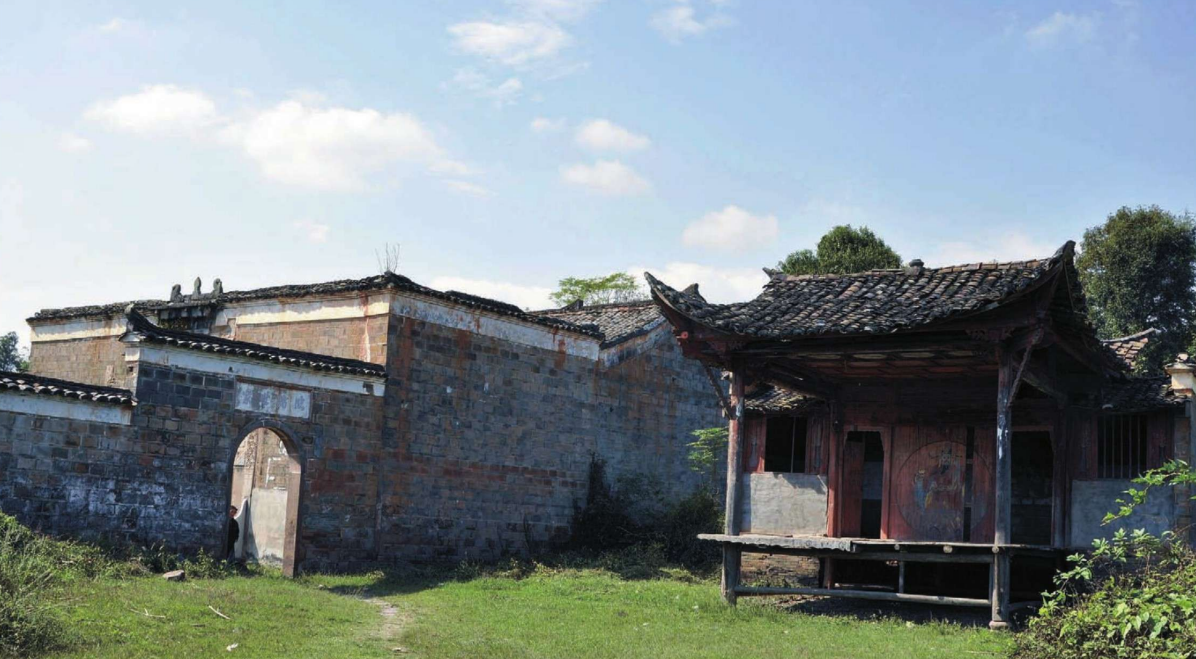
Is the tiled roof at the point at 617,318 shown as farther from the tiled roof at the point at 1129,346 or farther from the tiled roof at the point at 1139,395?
the tiled roof at the point at 1139,395

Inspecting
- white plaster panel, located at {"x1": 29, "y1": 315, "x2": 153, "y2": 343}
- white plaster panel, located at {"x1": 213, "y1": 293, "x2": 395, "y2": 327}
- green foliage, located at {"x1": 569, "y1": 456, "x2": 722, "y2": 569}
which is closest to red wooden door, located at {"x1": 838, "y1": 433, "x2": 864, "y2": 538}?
green foliage, located at {"x1": 569, "y1": 456, "x2": 722, "y2": 569}

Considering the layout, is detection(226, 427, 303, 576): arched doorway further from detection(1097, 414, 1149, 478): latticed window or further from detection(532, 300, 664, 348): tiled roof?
detection(1097, 414, 1149, 478): latticed window

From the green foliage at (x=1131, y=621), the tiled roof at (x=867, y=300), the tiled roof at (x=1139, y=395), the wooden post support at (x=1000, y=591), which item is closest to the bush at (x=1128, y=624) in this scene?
the green foliage at (x=1131, y=621)

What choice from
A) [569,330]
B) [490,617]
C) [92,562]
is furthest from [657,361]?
[92,562]

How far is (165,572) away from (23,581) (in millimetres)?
4759

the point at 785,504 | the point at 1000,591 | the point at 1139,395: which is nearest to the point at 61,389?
the point at 785,504

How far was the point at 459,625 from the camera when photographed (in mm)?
13227

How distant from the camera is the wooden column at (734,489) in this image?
47.5 feet

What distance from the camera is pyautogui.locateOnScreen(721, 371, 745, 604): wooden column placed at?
47.5ft

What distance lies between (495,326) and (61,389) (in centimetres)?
750

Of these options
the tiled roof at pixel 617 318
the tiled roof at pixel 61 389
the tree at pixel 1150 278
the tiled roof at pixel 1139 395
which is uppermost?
the tree at pixel 1150 278

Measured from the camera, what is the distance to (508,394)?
20.4 meters

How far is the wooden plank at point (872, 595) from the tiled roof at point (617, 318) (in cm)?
845

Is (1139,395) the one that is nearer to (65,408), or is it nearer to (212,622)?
(212,622)
